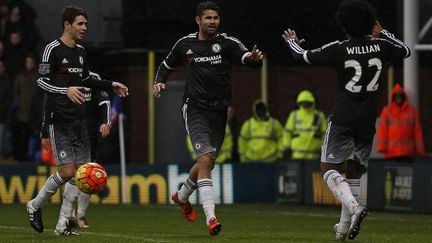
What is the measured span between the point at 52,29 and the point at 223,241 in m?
13.5

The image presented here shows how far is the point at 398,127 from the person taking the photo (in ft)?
68.2

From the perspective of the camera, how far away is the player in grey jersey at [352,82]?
39.6ft

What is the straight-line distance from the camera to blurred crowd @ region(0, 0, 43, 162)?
23.5 metres

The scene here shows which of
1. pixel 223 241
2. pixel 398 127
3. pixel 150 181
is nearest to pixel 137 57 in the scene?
pixel 150 181

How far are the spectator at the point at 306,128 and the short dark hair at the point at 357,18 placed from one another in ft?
33.2

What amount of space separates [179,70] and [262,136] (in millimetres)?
3248

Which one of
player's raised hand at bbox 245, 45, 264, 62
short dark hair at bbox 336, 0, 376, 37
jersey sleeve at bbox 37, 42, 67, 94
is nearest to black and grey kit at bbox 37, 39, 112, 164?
jersey sleeve at bbox 37, 42, 67, 94

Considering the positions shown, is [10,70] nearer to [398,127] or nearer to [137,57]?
[137,57]

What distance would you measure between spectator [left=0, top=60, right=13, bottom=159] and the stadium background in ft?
4.03

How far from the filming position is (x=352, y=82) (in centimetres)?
1221

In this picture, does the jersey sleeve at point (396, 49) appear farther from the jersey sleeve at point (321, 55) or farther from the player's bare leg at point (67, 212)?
the player's bare leg at point (67, 212)

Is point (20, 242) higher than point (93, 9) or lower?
lower

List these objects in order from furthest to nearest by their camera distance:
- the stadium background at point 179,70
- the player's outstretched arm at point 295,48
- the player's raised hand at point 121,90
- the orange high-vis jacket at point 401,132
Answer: the stadium background at point 179,70 → the orange high-vis jacket at point 401,132 → the player's raised hand at point 121,90 → the player's outstretched arm at point 295,48

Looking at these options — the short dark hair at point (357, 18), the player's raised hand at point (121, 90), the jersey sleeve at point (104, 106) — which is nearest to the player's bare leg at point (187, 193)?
the player's raised hand at point (121, 90)
